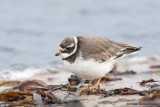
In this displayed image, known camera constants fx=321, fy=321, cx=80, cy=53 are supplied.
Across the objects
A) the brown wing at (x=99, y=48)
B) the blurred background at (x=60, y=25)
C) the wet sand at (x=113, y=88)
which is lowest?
the wet sand at (x=113, y=88)

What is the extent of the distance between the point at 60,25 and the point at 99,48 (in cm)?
1065

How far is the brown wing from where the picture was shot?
6085 millimetres

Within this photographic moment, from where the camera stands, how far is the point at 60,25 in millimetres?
16828

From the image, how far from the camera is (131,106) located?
4.62 meters

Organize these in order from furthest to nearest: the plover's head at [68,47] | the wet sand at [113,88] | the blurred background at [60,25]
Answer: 1. the blurred background at [60,25]
2. the plover's head at [68,47]
3. the wet sand at [113,88]

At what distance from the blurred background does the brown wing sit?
4368 millimetres

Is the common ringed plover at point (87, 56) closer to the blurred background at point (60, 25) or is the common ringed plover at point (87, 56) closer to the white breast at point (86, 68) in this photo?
the white breast at point (86, 68)

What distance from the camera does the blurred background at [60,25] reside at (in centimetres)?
1252

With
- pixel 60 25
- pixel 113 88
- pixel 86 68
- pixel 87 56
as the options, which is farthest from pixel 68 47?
pixel 60 25

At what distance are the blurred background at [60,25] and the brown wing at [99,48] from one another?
4368 mm

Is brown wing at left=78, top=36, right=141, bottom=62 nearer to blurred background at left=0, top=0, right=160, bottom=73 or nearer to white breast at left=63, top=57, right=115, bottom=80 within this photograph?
white breast at left=63, top=57, right=115, bottom=80

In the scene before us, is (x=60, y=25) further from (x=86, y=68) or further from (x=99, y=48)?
(x=86, y=68)

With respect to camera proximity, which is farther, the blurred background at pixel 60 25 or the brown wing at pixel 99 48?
the blurred background at pixel 60 25

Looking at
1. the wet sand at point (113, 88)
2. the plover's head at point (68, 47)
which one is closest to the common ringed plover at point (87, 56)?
the plover's head at point (68, 47)
